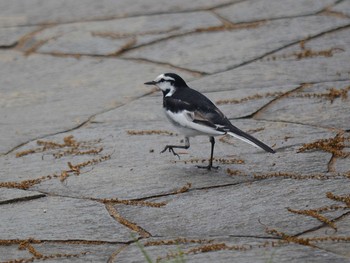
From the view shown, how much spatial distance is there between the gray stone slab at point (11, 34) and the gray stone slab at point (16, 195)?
3525 mm

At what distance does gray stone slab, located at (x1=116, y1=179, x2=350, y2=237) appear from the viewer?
14.7ft

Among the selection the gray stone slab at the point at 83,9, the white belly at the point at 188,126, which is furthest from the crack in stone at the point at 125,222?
the gray stone slab at the point at 83,9

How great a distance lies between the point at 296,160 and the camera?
5.41 metres

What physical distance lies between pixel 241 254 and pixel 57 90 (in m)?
3.63

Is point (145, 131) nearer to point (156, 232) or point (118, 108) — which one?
point (118, 108)

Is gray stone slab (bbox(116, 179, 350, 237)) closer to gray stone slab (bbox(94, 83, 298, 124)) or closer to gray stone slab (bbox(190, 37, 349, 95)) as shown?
gray stone slab (bbox(94, 83, 298, 124))

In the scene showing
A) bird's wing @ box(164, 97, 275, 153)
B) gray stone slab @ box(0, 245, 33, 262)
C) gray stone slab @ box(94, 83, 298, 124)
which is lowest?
gray stone slab @ box(0, 245, 33, 262)

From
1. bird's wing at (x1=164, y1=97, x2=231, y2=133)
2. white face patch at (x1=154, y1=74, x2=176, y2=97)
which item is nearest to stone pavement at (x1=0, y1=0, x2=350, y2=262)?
bird's wing at (x1=164, y1=97, x2=231, y2=133)

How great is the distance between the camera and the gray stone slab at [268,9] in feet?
28.2

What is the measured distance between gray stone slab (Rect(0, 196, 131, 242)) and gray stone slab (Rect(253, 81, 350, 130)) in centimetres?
182

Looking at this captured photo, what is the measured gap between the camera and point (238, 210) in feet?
15.4

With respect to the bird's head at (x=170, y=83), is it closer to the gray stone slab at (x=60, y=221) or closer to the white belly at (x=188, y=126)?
the white belly at (x=188, y=126)

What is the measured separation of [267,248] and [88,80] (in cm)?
373

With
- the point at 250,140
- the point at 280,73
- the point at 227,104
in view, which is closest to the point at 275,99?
the point at 227,104
